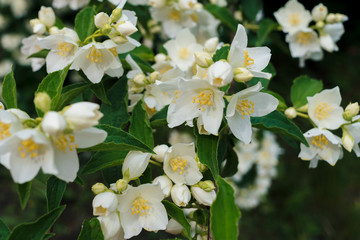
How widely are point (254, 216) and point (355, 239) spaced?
3.95 feet

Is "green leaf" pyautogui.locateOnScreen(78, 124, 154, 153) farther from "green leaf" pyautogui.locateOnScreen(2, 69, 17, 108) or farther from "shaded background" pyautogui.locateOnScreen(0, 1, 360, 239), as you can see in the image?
"shaded background" pyautogui.locateOnScreen(0, 1, 360, 239)

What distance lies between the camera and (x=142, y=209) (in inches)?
55.2

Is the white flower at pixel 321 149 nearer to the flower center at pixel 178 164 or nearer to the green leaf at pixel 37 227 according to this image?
the flower center at pixel 178 164

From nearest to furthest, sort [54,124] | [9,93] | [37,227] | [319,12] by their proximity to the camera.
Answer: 1. [54,124]
2. [37,227]
3. [9,93]
4. [319,12]

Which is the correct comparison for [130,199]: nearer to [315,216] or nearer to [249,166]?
[249,166]

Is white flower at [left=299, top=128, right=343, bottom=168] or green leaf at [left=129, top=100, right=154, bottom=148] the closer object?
green leaf at [left=129, top=100, right=154, bottom=148]

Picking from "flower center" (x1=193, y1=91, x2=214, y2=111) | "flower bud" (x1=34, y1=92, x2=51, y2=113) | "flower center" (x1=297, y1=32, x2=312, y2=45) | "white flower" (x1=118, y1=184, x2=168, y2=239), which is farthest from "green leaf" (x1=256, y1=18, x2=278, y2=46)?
"flower bud" (x1=34, y1=92, x2=51, y2=113)

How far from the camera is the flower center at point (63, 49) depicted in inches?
60.9

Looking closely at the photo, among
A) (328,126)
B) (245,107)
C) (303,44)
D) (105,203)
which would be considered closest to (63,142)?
(105,203)

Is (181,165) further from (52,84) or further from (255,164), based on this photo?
(255,164)

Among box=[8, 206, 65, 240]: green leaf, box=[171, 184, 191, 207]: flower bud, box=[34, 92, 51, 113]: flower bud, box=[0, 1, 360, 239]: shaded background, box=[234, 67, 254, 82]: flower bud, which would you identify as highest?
box=[34, 92, 51, 113]: flower bud

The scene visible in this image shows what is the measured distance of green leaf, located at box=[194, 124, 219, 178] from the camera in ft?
4.32

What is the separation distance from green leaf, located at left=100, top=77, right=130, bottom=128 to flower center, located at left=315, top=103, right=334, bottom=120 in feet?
2.64

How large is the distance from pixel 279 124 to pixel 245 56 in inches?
11.5
